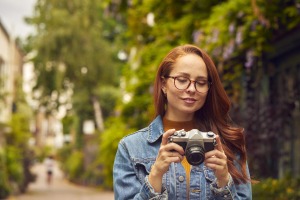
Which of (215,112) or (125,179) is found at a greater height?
(215,112)

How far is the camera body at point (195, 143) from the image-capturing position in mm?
2945

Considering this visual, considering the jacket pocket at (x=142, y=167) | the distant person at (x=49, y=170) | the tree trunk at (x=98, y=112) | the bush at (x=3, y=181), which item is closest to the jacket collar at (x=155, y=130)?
the jacket pocket at (x=142, y=167)

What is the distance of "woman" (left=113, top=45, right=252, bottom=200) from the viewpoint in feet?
10.7

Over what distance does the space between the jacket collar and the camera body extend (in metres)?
0.37

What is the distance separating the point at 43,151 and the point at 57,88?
28.2ft

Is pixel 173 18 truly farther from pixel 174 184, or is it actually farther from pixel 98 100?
pixel 98 100

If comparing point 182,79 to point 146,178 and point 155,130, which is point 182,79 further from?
point 146,178

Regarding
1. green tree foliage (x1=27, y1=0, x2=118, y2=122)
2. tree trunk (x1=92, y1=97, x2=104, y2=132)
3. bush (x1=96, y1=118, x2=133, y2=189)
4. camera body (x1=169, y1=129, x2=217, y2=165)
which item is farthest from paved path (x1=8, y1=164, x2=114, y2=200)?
camera body (x1=169, y1=129, x2=217, y2=165)

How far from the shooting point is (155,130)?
3.43 meters

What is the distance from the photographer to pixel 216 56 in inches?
428

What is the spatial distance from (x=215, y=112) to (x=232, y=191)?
0.38 m

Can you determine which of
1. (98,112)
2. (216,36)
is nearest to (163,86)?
(216,36)

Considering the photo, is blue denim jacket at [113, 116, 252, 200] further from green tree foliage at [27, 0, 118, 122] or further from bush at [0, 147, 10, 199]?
green tree foliage at [27, 0, 118, 122]

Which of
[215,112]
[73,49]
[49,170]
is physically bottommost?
[49,170]
